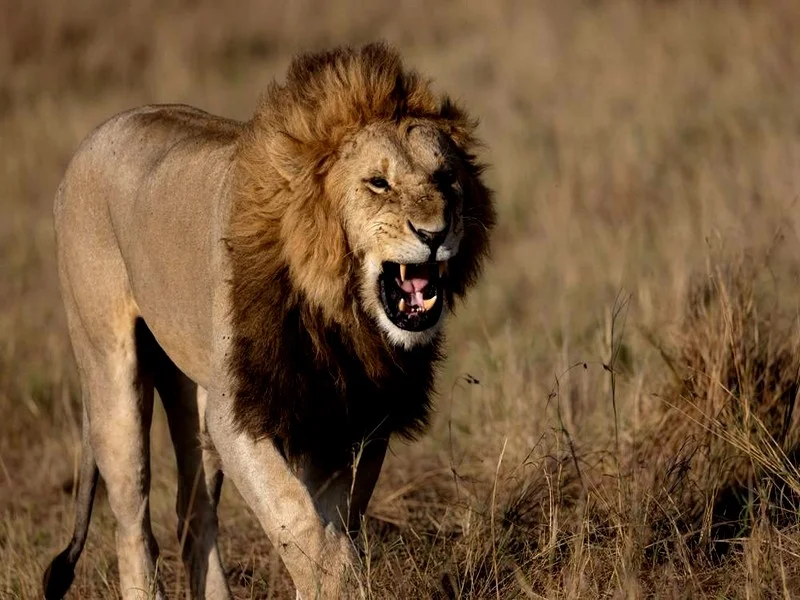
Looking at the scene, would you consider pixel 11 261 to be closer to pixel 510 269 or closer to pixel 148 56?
pixel 510 269

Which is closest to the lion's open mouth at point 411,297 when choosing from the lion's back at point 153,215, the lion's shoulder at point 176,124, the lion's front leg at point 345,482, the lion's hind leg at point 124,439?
the lion's front leg at point 345,482

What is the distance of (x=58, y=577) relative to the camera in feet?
15.5

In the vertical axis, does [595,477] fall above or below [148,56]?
below

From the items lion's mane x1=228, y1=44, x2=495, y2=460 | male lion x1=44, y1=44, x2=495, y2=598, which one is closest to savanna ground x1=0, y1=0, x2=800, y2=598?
male lion x1=44, y1=44, x2=495, y2=598

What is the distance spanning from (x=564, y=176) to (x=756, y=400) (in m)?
6.44

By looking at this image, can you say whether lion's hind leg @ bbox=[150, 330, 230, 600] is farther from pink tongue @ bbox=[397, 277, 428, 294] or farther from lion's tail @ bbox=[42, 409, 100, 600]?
pink tongue @ bbox=[397, 277, 428, 294]

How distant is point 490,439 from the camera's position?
5.82m

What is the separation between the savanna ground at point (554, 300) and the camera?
427 cm

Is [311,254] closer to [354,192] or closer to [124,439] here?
[354,192]

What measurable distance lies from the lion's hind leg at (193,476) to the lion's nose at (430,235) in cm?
162

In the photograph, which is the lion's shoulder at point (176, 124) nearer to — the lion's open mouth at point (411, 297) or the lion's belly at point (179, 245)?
the lion's belly at point (179, 245)

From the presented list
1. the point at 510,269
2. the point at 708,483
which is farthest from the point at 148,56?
the point at 708,483

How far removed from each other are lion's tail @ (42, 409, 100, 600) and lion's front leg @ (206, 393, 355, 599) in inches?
37.3

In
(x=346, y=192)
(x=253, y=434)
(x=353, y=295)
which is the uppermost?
(x=346, y=192)
